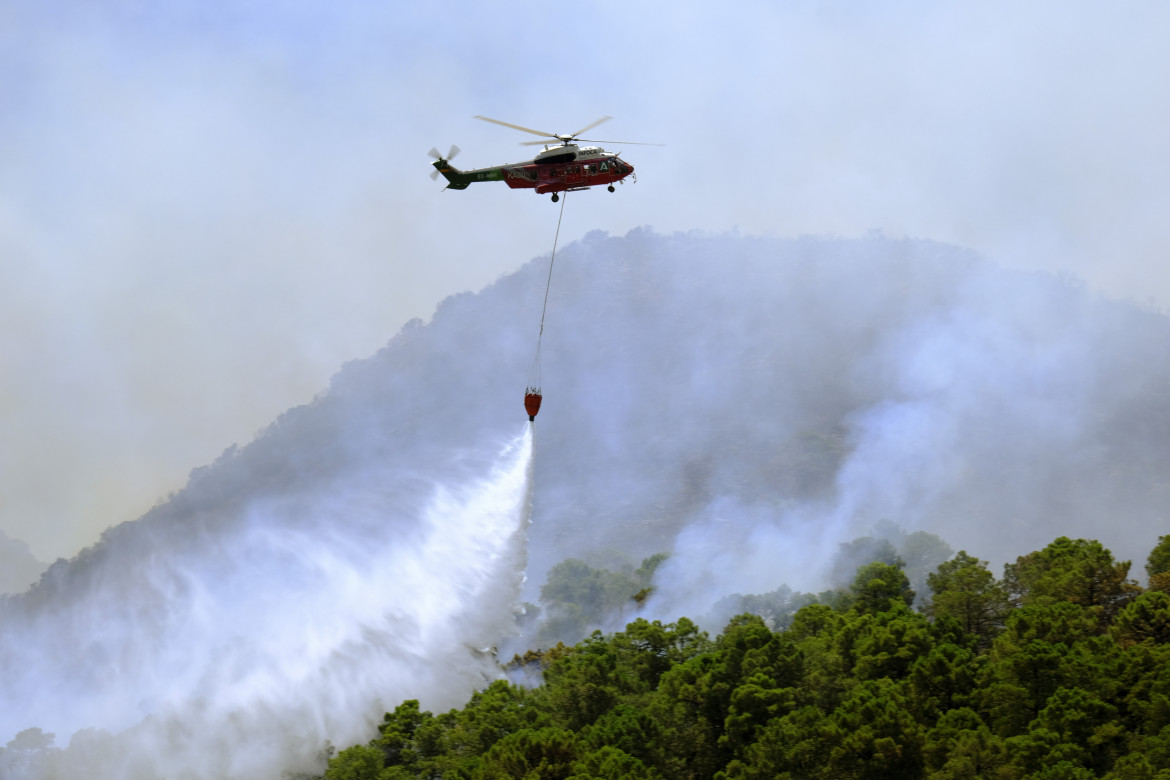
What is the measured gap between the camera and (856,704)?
216ft

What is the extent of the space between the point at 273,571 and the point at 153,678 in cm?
1997

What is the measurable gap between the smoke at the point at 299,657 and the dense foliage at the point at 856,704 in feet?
29.0

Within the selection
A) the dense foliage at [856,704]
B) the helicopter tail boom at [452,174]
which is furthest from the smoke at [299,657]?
the helicopter tail boom at [452,174]

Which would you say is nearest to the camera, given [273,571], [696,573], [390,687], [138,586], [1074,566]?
[1074,566]

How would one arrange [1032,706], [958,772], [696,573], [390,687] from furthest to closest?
[696,573], [390,687], [1032,706], [958,772]

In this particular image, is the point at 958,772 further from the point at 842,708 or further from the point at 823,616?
the point at 823,616

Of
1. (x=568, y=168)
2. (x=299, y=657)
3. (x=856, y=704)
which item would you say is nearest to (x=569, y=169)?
(x=568, y=168)

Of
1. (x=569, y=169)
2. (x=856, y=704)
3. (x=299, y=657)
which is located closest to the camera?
(x=856, y=704)

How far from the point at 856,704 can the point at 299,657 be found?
47292 mm

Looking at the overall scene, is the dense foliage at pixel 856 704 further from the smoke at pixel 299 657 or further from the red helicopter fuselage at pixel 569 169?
the red helicopter fuselage at pixel 569 169

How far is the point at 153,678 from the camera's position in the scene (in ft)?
316

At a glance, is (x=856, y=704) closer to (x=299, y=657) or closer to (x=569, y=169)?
(x=569, y=169)

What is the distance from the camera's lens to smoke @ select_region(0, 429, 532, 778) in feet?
283

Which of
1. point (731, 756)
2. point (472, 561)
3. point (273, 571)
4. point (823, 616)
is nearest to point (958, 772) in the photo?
point (731, 756)
